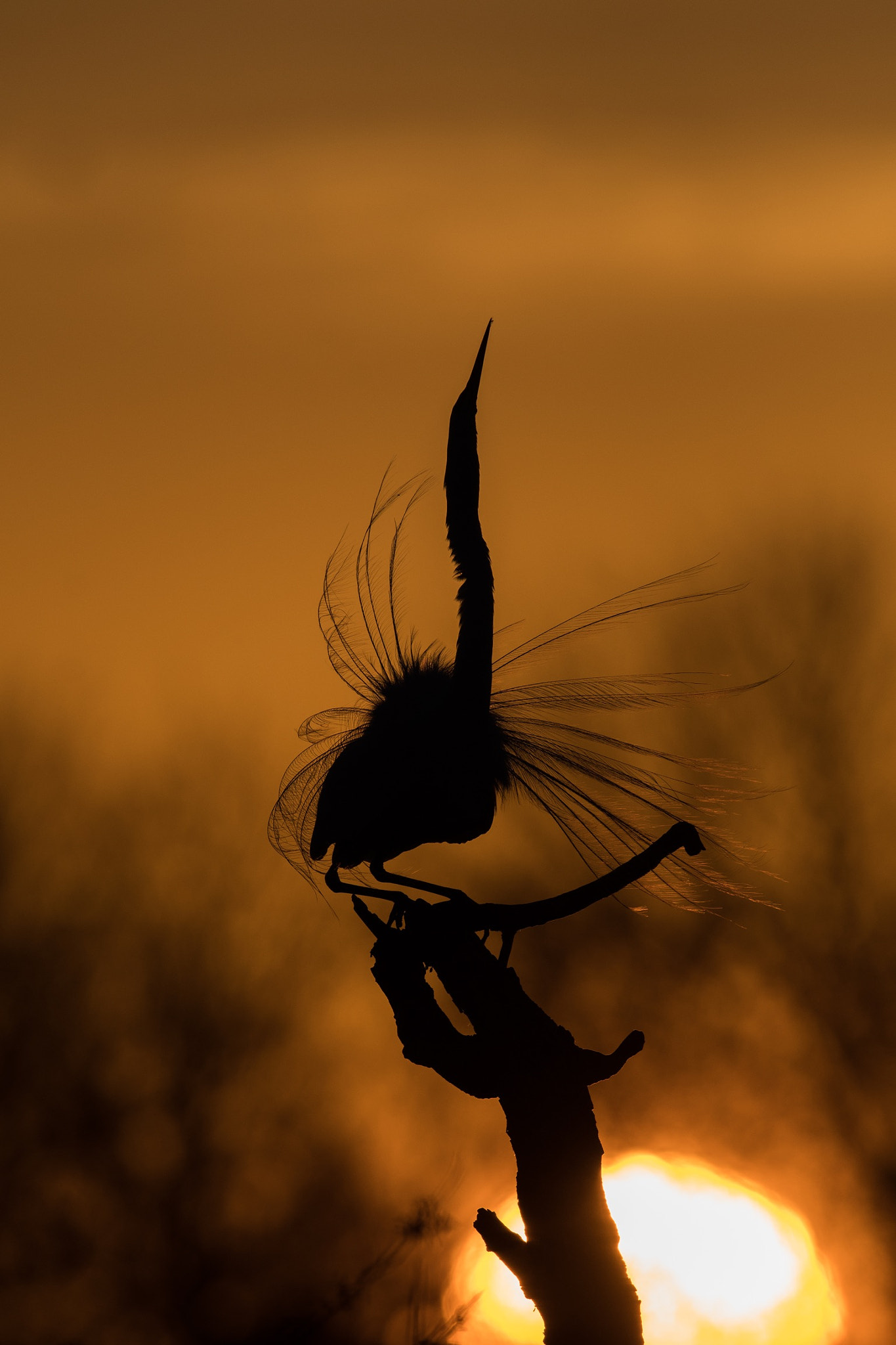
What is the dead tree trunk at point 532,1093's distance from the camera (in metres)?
4.41

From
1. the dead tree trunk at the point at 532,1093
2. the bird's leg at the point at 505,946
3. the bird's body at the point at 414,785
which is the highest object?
the bird's body at the point at 414,785

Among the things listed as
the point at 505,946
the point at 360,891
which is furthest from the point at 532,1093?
the point at 360,891

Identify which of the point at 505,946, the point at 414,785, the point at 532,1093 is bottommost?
the point at 532,1093

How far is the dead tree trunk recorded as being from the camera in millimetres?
4406

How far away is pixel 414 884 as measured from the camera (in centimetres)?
596

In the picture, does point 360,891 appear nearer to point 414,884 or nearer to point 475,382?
point 414,884

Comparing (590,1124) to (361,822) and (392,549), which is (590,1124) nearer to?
(361,822)

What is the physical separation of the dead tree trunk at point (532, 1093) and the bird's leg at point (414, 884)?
0.22 metres

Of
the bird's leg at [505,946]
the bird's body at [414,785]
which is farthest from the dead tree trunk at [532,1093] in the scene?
the bird's body at [414,785]

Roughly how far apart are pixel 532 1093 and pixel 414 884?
4.86 feet

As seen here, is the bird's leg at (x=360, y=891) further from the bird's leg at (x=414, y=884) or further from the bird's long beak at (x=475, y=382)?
the bird's long beak at (x=475, y=382)

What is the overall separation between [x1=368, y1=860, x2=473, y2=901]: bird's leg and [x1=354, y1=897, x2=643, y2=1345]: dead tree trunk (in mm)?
223

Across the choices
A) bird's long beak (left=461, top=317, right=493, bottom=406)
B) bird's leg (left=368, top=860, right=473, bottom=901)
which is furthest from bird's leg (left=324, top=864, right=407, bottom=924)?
bird's long beak (left=461, top=317, right=493, bottom=406)

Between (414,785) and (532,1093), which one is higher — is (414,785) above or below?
above
